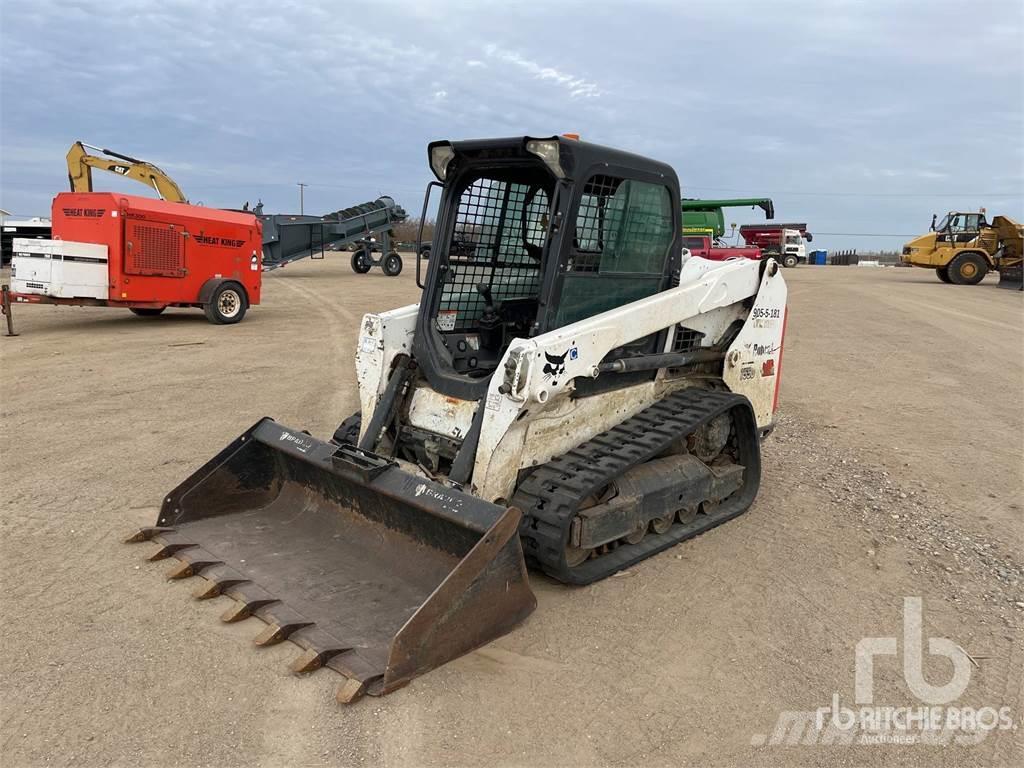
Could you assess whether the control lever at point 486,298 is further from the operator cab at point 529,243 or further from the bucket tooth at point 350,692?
the bucket tooth at point 350,692

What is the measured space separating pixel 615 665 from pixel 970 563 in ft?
8.26

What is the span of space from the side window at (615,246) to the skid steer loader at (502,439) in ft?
0.04

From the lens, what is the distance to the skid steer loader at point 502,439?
3.53 meters

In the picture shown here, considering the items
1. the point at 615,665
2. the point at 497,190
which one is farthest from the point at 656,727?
the point at 497,190

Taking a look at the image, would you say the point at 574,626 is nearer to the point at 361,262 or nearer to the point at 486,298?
the point at 486,298

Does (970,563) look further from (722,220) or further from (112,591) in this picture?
(722,220)

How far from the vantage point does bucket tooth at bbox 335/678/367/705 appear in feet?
9.82

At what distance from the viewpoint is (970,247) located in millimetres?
25562

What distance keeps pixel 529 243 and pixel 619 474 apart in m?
1.90

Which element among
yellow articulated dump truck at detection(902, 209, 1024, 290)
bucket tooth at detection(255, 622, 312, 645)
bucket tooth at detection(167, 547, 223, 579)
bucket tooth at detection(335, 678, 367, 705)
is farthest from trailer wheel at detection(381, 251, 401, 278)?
bucket tooth at detection(335, 678, 367, 705)

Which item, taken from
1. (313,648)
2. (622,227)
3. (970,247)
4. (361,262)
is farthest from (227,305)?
(970,247)

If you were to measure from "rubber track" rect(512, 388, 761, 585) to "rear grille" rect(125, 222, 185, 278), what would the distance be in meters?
10.3

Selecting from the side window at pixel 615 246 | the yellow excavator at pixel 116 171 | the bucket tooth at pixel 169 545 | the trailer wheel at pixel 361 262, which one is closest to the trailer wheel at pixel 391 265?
the trailer wheel at pixel 361 262

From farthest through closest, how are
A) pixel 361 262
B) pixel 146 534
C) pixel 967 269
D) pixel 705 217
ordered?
pixel 361 262 → pixel 967 269 → pixel 705 217 → pixel 146 534
